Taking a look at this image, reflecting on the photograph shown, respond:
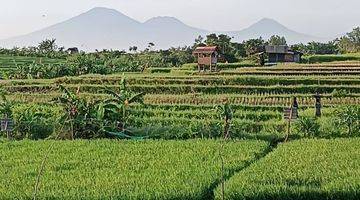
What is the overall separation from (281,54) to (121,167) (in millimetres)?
34804

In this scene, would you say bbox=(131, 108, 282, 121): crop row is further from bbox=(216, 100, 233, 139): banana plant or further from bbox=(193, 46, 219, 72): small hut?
bbox=(193, 46, 219, 72): small hut

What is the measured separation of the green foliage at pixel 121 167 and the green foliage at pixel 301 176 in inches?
15.5

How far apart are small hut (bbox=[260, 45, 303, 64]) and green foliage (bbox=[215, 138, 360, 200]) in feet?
105

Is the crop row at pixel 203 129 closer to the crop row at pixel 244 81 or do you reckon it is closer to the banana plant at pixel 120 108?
the banana plant at pixel 120 108

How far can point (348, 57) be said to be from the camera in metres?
39.1

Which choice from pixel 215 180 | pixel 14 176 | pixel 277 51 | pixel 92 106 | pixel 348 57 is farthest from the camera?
pixel 277 51

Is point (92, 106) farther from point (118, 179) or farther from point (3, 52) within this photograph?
point (3, 52)

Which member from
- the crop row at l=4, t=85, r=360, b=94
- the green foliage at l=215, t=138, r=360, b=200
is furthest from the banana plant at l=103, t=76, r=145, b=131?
the crop row at l=4, t=85, r=360, b=94

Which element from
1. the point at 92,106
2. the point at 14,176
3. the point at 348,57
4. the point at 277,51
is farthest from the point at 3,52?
the point at 14,176

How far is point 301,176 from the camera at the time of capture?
7.32 meters

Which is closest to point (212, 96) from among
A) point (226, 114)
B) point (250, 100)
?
point (250, 100)

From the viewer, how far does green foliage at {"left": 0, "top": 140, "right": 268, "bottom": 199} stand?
6.79 m

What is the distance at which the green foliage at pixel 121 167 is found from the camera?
267 inches

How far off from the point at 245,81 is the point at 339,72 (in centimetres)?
557
